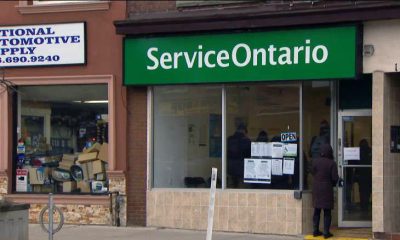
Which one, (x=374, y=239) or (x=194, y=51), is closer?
(x=374, y=239)

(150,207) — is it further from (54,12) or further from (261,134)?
(54,12)

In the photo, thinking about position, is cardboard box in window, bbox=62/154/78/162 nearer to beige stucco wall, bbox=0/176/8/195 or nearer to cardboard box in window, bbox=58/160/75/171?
cardboard box in window, bbox=58/160/75/171

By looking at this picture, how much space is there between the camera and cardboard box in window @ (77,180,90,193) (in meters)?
15.3

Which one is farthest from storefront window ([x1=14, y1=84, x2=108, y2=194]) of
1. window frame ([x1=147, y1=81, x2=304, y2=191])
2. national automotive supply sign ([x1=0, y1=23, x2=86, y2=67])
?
window frame ([x1=147, y1=81, x2=304, y2=191])

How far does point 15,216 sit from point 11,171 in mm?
4377

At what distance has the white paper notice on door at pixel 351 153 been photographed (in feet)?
45.0

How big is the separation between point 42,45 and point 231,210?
17.4 feet

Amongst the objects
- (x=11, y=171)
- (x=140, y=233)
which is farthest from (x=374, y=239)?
(x=11, y=171)

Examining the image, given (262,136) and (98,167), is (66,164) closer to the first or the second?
(98,167)

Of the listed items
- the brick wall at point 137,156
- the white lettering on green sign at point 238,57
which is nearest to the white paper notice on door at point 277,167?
the white lettering on green sign at point 238,57

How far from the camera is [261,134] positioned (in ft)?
46.2

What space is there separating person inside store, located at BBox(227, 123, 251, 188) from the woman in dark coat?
166 centimetres

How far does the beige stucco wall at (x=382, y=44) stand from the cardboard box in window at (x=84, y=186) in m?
6.22

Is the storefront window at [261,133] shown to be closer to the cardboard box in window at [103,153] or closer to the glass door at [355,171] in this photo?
the glass door at [355,171]
